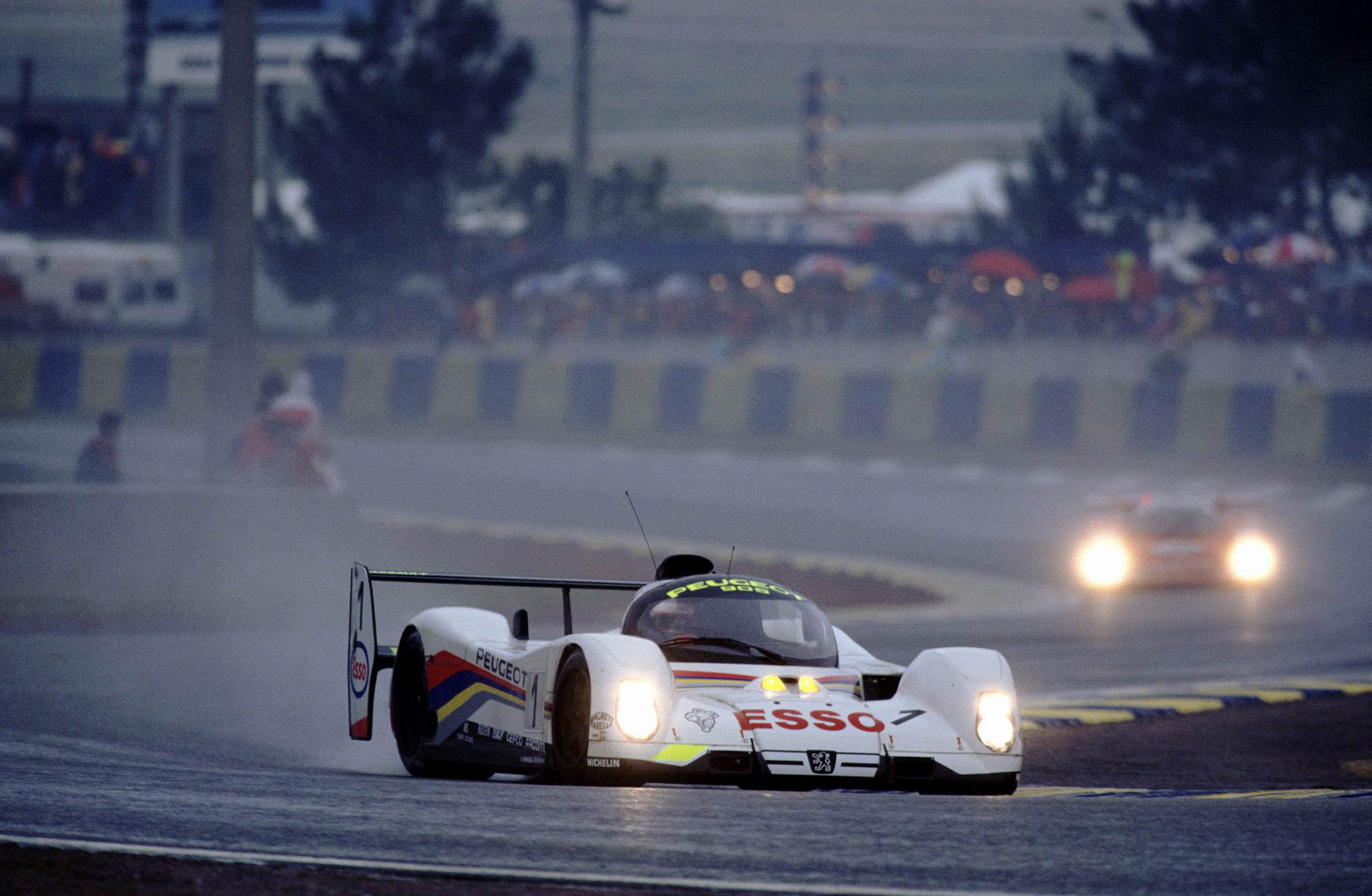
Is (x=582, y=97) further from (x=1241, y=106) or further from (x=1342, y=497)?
(x=1342, y=497)

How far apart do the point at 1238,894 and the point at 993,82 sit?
105m

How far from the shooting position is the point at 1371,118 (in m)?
39.3

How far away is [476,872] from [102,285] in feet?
153

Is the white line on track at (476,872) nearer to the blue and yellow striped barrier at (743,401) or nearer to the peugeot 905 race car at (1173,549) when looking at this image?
the peugeot 905 race car at (1173,549)

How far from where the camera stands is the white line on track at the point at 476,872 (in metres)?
6.07

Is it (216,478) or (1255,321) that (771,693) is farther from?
(1255,321)

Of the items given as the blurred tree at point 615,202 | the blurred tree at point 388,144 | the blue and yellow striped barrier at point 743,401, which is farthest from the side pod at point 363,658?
the blurred tree at point 615,202

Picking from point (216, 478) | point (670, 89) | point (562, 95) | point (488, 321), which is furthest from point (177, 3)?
point (562, 95)

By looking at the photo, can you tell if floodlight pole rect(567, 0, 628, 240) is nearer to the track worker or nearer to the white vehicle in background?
the white vehicle in background

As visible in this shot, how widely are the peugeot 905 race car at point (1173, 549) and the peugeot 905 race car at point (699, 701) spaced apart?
9771mm

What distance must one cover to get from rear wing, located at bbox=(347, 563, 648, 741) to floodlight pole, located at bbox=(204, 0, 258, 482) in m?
7.32

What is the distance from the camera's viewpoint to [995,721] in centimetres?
814

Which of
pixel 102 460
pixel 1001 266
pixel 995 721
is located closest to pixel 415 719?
pixel 995 721

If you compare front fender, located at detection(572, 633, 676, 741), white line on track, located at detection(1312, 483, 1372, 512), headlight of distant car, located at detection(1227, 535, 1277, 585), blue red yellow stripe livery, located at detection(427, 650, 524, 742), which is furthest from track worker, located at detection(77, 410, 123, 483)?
white line on track, located at detection(1312, 483, 1372, 512)
